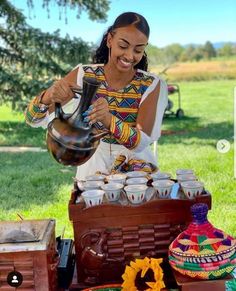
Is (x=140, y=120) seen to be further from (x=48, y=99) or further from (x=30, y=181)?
(x=30, y=181)

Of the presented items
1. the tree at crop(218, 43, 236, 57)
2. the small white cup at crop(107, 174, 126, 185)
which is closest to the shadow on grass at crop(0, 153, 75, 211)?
the small white cup at crop(107, 174, 126, 185)

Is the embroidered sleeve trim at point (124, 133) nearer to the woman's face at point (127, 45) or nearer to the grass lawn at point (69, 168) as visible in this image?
the woman's face at point (127, 45)

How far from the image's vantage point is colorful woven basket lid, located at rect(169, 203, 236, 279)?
144 centimetres

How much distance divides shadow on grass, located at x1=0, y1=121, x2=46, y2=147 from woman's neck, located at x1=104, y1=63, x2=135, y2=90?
4.98m

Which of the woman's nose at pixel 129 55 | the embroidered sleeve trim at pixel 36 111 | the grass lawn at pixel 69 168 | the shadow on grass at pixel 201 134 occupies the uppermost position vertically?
the woman's nose at pixel 129 55

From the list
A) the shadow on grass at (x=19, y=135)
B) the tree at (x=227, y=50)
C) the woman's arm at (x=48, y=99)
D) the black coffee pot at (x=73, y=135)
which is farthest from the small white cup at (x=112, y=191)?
the tree at (x=227, y=50)

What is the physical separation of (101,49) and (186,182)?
2.92 ft

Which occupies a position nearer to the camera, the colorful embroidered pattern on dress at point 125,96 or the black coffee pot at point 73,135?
the black coffee pot at point 73,135

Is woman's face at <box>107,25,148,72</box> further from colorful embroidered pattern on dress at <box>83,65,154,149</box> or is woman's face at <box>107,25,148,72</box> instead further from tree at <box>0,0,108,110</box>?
tree at <box>0,0,108,110</box>

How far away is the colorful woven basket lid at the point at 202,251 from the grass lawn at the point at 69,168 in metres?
0.78

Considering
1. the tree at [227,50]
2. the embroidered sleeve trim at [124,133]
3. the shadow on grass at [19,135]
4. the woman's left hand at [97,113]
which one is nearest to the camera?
the woman's left hand at [97,113]

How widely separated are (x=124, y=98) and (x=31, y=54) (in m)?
5.90

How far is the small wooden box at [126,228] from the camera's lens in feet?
5.28

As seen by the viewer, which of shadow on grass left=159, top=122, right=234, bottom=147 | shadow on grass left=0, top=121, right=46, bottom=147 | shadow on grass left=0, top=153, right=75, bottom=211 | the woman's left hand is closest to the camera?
the woman's left hand
